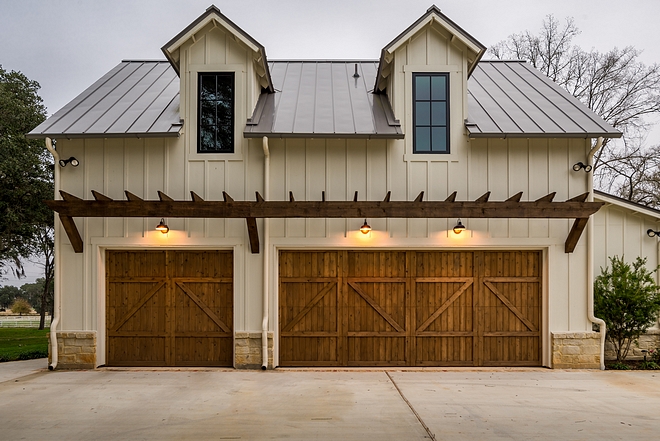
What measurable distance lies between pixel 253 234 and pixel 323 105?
3177 millimetres

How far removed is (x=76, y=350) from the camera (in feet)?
27.7

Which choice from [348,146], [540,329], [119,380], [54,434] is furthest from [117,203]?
[540,329]

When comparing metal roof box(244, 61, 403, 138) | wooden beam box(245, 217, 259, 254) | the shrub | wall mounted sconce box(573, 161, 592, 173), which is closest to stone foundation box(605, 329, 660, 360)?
the shrub

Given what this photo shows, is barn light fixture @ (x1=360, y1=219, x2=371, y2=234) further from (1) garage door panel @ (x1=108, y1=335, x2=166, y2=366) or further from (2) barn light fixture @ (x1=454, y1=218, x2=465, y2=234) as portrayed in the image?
(1) garage door panel @ (x1=108, y1=335, x2=166, y2=366)

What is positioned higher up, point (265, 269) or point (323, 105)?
point (323, 105)

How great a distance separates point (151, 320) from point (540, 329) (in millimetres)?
7459

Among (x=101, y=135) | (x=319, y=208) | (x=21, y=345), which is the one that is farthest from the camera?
(x=21, y=345)

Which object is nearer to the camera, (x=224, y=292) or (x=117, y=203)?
(x=117, y=203)

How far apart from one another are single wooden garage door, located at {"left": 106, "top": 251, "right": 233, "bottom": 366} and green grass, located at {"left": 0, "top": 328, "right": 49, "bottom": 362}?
9.43 feet

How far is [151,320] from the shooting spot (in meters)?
8.68

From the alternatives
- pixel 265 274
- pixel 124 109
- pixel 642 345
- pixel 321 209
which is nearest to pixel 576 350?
pixel 642 345

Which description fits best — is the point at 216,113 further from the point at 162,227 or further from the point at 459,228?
the point at 459,228

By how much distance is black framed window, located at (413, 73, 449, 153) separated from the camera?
28.6ft

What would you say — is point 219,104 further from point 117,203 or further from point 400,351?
point 400,351
